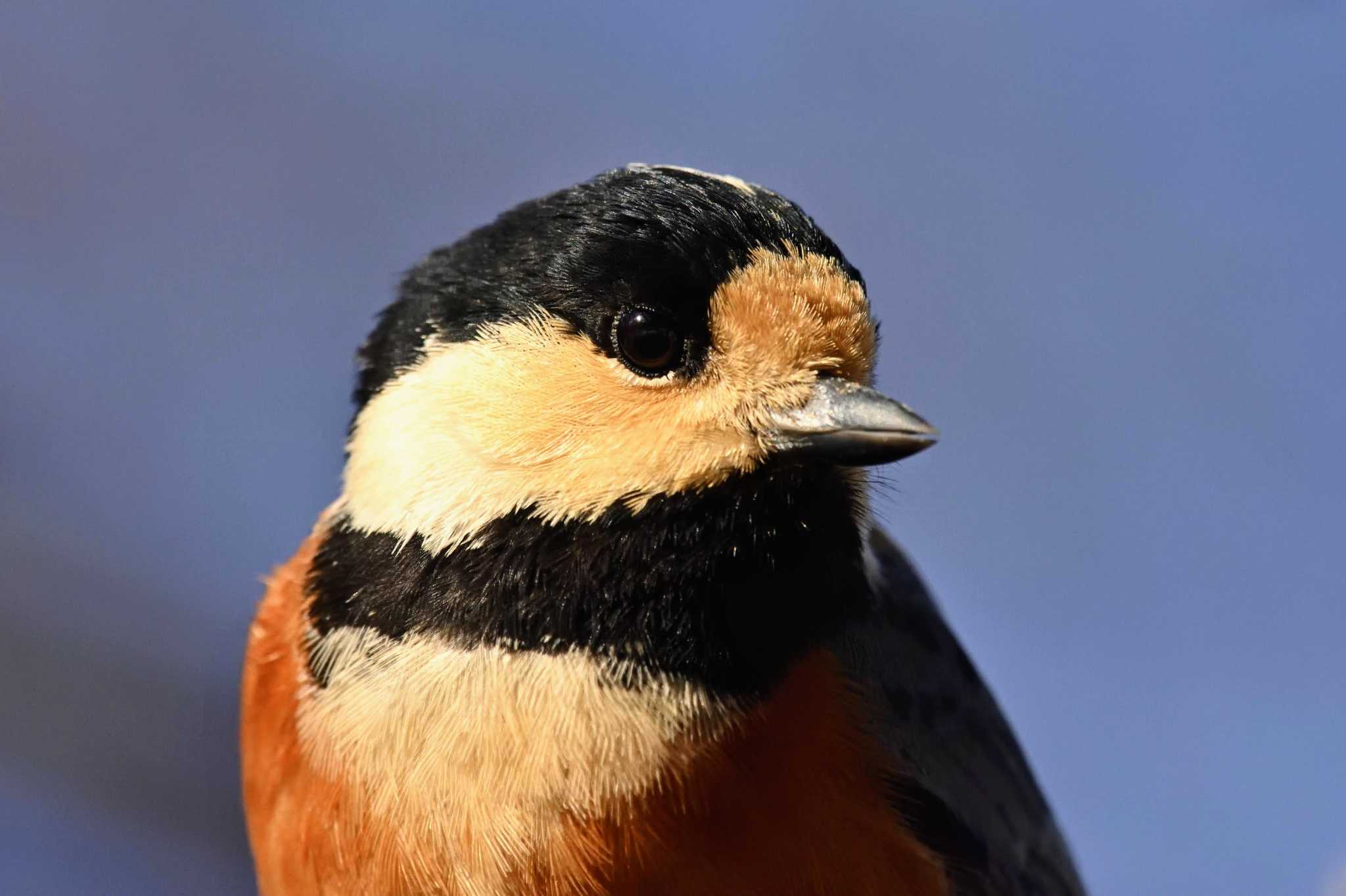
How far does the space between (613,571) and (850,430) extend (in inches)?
18.4

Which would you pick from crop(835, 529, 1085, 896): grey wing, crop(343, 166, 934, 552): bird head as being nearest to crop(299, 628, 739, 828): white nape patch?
crop(343, 166, 934, 552): bird head

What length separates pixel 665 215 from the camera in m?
2.31

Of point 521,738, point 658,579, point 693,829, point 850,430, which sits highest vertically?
point 850,430

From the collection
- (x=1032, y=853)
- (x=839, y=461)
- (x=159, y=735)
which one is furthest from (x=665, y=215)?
(x=159, y=735)

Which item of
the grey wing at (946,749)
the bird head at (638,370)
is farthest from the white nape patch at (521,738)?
the grey wing at (946,749)

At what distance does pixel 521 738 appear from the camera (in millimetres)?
2273

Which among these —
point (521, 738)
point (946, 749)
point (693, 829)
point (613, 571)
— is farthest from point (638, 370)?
point (946, 749)

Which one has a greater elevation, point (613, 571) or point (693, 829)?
point (613, 571)

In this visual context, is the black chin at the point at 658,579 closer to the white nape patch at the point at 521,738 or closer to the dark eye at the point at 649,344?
the white nape patch at the point at 521,738

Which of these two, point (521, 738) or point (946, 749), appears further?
point (946, 749)

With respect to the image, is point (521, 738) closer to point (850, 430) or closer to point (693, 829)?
point (693, 829)

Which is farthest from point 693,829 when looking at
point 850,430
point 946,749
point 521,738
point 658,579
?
point 946,749

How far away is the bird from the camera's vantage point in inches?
87.5

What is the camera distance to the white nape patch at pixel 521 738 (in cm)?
227
